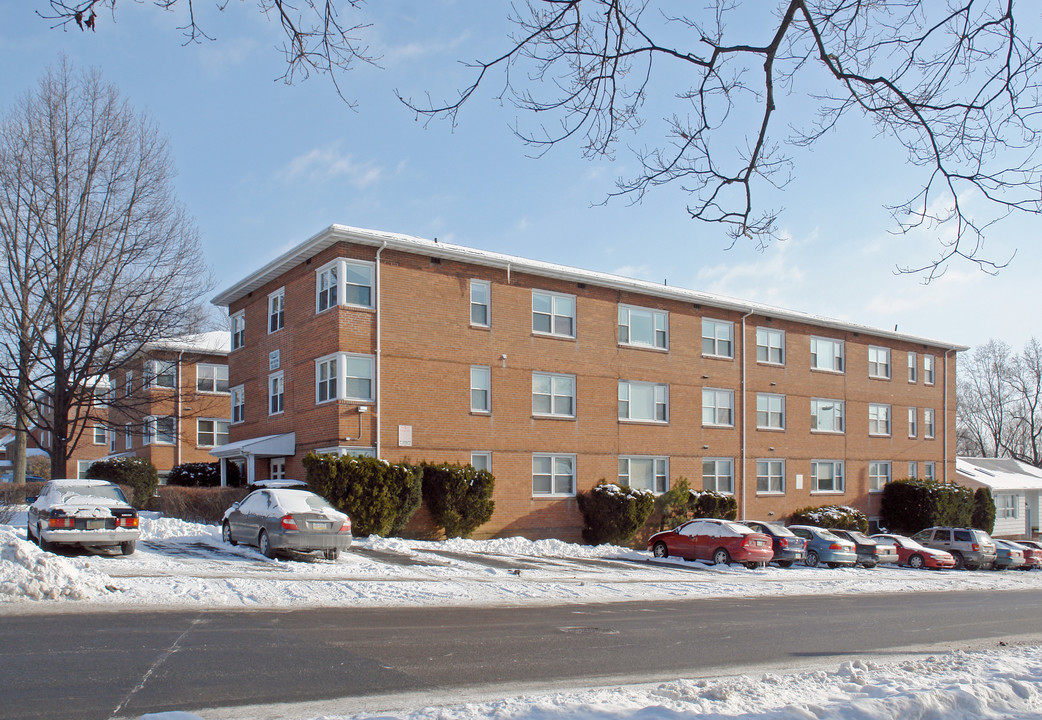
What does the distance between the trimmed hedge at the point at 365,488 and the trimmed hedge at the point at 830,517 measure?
18.5 m

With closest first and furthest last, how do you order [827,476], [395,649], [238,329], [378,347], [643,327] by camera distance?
[395,649] < [378,347] < [643,327] < [238,329] < [827,476]

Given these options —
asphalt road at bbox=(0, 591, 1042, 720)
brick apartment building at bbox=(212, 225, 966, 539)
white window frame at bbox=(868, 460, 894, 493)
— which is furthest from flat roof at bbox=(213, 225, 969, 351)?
asphalt road at bbox=(0, 591, 1042, 720)

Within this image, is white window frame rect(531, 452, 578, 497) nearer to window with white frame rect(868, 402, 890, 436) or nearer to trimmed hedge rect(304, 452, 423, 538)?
trimmed hedge rect(304, 452, 423, 538)

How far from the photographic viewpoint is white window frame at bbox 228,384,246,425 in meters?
33.2

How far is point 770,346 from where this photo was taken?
3747cm

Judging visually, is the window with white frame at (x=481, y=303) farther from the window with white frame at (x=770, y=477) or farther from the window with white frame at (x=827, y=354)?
the window with white frame at (x=827, y=354)

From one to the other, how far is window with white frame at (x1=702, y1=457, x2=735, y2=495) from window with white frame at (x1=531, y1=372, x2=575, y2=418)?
22.5 feet

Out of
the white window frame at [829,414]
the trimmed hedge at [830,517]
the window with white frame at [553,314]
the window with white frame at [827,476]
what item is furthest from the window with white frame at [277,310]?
the window with white frame at [827,476]

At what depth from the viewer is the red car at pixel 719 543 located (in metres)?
25.5

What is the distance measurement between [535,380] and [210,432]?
73.4 ft

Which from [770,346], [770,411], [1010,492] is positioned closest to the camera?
[770,411]

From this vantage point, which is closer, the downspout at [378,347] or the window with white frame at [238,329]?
the downspout at [378,347]

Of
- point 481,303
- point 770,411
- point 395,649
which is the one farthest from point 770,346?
point 395,649

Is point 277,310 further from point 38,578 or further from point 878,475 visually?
point 878,475
